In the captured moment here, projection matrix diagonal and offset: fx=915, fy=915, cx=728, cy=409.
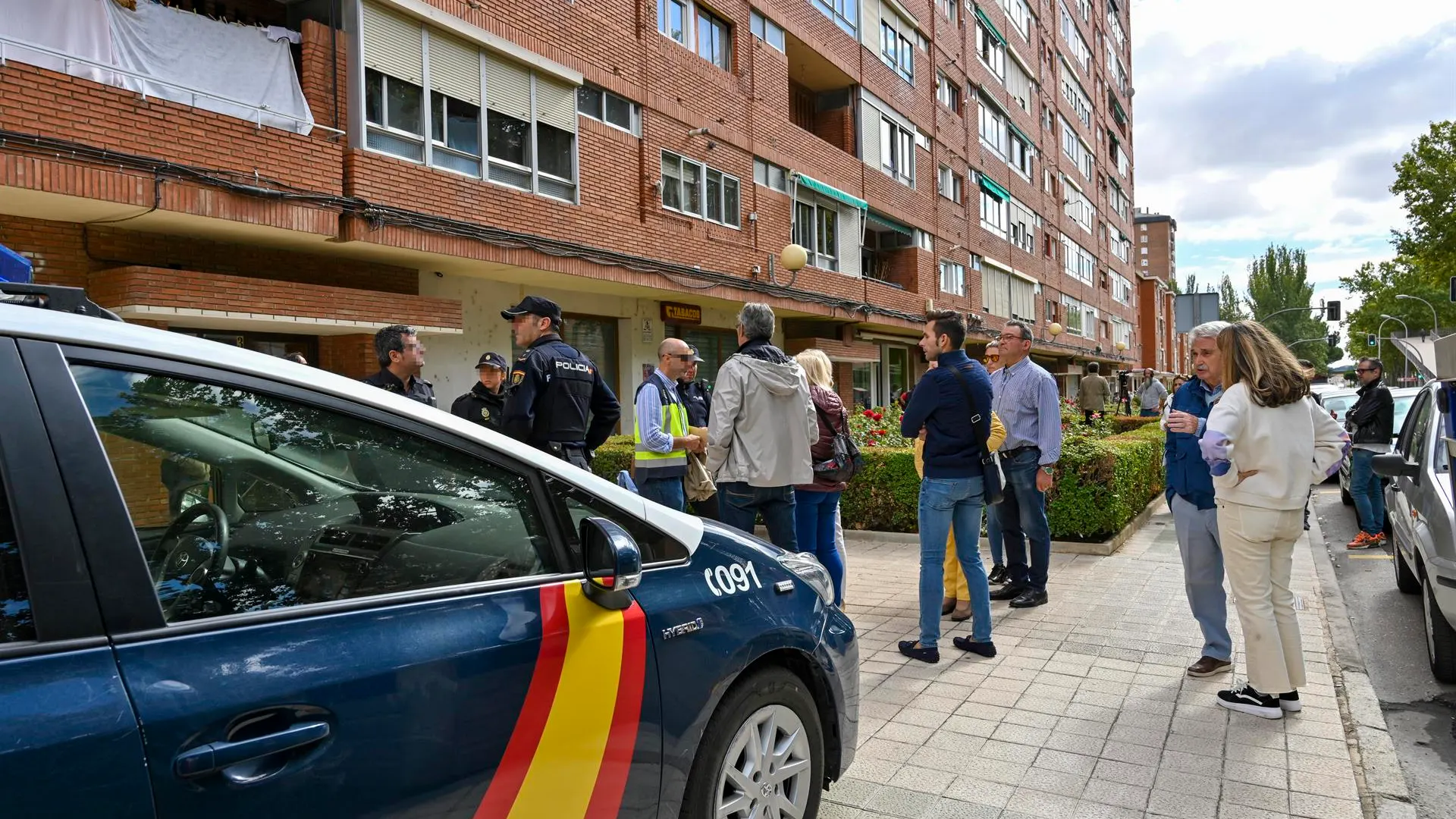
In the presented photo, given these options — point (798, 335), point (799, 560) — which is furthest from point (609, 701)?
point (798, 335)

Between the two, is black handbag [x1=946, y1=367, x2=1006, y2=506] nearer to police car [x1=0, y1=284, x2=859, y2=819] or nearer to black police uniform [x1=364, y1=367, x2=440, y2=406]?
police car [x1=0, y1=284, x2=859, y2=819]

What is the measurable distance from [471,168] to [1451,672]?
11195 millimetres

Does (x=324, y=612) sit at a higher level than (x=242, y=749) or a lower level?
higher

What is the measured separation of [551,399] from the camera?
5219mm

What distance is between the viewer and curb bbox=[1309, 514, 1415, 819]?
3.42 m

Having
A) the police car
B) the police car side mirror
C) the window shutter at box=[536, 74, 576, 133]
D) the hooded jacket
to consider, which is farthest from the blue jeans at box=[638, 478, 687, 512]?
the window shutter at box=[536, 74, 576, 133]

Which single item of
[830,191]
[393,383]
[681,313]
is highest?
[830,191]

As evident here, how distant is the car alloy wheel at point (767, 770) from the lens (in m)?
2.50

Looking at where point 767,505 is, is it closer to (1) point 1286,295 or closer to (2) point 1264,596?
(2) point 1264,596

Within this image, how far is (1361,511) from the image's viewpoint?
9086 mm

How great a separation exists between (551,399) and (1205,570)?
11.7 ft

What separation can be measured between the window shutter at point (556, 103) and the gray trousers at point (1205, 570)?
10818mm


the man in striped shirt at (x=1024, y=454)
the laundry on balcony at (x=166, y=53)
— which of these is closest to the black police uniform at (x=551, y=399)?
the man in striped shirt at (x=1024, y=454)

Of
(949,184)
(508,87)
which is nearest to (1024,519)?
(508,87)
